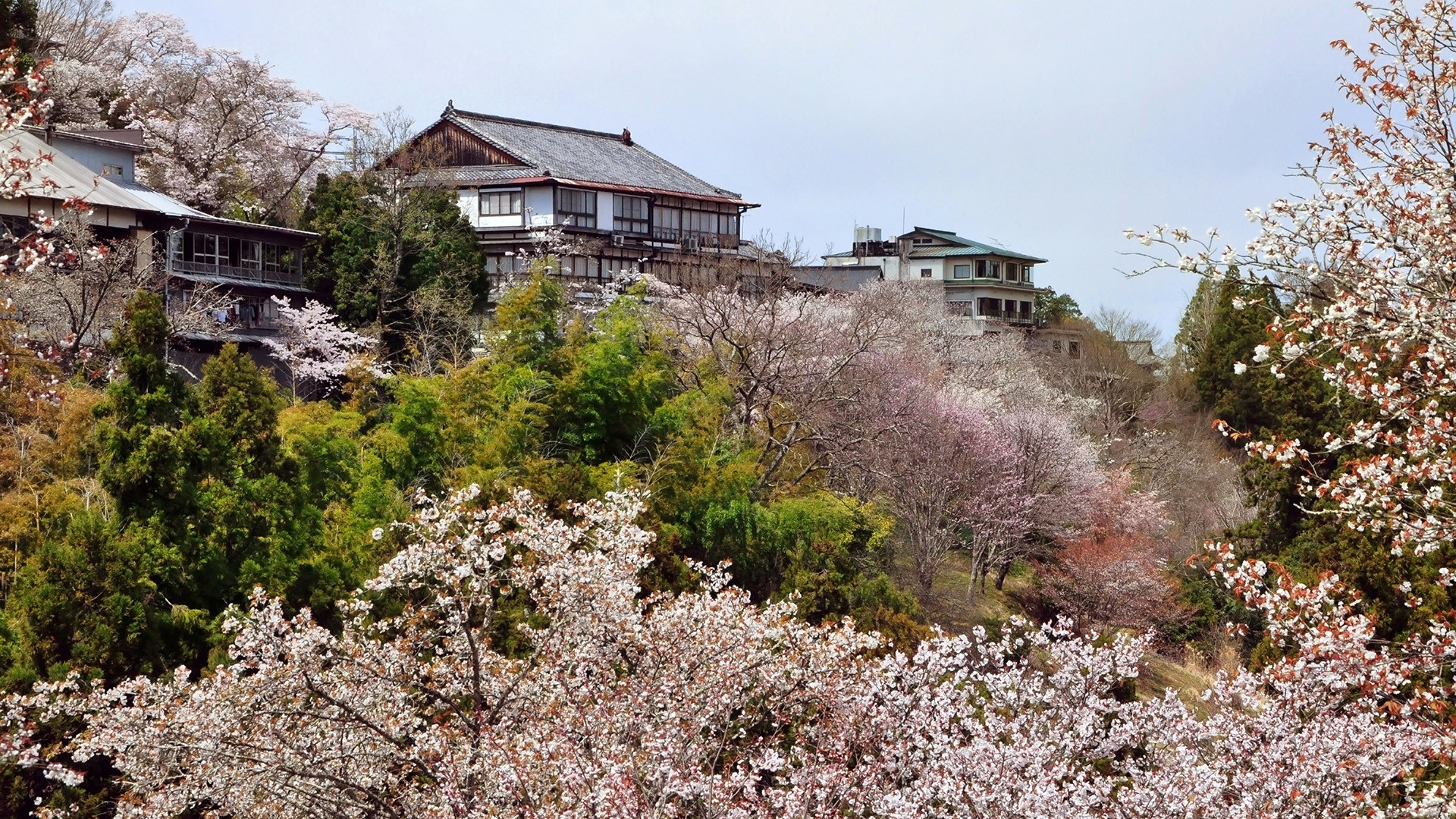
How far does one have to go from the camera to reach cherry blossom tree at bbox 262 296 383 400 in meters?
25.8

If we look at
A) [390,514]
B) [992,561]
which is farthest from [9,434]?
[992,561]

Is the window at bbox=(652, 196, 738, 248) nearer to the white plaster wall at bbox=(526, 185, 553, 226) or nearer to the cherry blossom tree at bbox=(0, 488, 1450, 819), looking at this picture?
the white plaster wall at bbox=(526, 185, 553, 226)

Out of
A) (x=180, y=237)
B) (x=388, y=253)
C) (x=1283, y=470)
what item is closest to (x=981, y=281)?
(x=388, y=253)

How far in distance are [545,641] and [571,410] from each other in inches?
334

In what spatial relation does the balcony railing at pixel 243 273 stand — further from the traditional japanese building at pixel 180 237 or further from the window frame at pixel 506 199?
the window frame at pixel 506 199

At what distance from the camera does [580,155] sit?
119 feet

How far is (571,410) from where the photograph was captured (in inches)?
665

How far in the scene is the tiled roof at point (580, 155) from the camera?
34.4 m

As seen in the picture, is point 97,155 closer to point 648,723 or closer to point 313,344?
point 313,344

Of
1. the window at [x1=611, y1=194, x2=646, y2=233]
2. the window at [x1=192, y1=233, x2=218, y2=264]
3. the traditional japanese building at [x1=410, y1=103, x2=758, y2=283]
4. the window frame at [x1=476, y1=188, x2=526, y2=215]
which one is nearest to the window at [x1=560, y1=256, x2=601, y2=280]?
the traditional japanese building at [x1=410, y1=103, x2=758, y2=283]

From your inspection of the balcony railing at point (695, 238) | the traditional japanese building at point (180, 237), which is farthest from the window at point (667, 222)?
the traditional japanese building at point (180, 237)

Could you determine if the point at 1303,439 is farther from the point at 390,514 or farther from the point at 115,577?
the point at 115,577

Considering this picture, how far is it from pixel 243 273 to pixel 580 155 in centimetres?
1159

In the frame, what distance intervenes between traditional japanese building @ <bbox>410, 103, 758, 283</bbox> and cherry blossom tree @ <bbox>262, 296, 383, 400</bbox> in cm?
580
